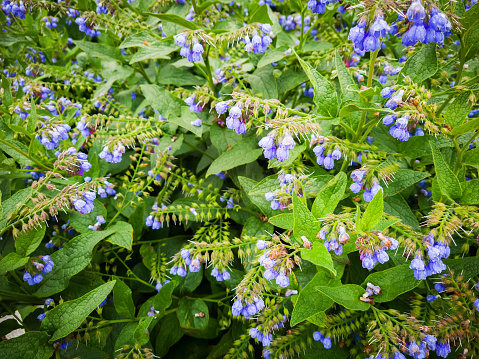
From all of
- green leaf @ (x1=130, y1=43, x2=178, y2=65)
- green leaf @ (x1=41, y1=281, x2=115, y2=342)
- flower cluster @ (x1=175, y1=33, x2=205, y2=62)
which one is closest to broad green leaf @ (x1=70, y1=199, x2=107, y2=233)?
green leaf @ (x1=41, y1=281, x2=115, y2=342)

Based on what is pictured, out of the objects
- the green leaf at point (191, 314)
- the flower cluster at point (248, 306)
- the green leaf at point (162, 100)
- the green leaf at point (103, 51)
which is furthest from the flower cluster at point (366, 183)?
the green leaf at point (103, 51)

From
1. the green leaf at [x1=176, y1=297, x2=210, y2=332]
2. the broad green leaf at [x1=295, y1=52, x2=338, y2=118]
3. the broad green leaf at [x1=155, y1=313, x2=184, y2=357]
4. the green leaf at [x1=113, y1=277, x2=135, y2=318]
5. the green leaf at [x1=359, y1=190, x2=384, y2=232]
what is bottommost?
the broad green leaf at [x1=155, y1=313, x2=184, y2=357]

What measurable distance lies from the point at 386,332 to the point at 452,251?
56cm

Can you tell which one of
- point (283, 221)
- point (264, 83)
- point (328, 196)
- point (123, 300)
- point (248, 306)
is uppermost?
point (264, 83)

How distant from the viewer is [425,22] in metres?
1.16

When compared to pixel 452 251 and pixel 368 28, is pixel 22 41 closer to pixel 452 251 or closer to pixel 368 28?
pixel 368 28

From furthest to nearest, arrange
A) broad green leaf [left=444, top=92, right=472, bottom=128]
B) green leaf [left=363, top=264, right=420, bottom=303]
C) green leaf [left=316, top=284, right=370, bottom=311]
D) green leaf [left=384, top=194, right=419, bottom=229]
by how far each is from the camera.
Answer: green leaf [left=384, top=194, right=419, bottom=229]
broad green leaf [left=444, top=92, right=472, bottom=128]
green leaf [left=363, top=264, right=420, bottom=303]
green leaf [left=316, top=284, right=370, bottom=311]

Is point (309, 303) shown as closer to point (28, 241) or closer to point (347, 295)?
point (347, 295)

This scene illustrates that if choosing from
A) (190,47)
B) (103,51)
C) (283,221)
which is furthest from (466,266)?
(103,51)

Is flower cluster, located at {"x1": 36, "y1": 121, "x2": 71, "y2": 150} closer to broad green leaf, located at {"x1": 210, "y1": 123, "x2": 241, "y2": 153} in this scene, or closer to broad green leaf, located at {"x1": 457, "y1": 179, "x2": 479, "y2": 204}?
broad green leaf, located at {"x1": 210, "y1": 123, "x2": 241, "y2": 153}

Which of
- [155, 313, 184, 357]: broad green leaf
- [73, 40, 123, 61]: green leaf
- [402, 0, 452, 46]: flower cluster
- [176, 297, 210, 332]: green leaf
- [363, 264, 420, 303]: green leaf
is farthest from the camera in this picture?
[73, 40, 123, 61]: green leaf

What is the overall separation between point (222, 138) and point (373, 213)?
3.28 ft

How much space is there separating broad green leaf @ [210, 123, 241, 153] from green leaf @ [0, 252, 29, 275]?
3.46 ft

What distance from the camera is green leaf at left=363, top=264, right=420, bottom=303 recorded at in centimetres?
135
